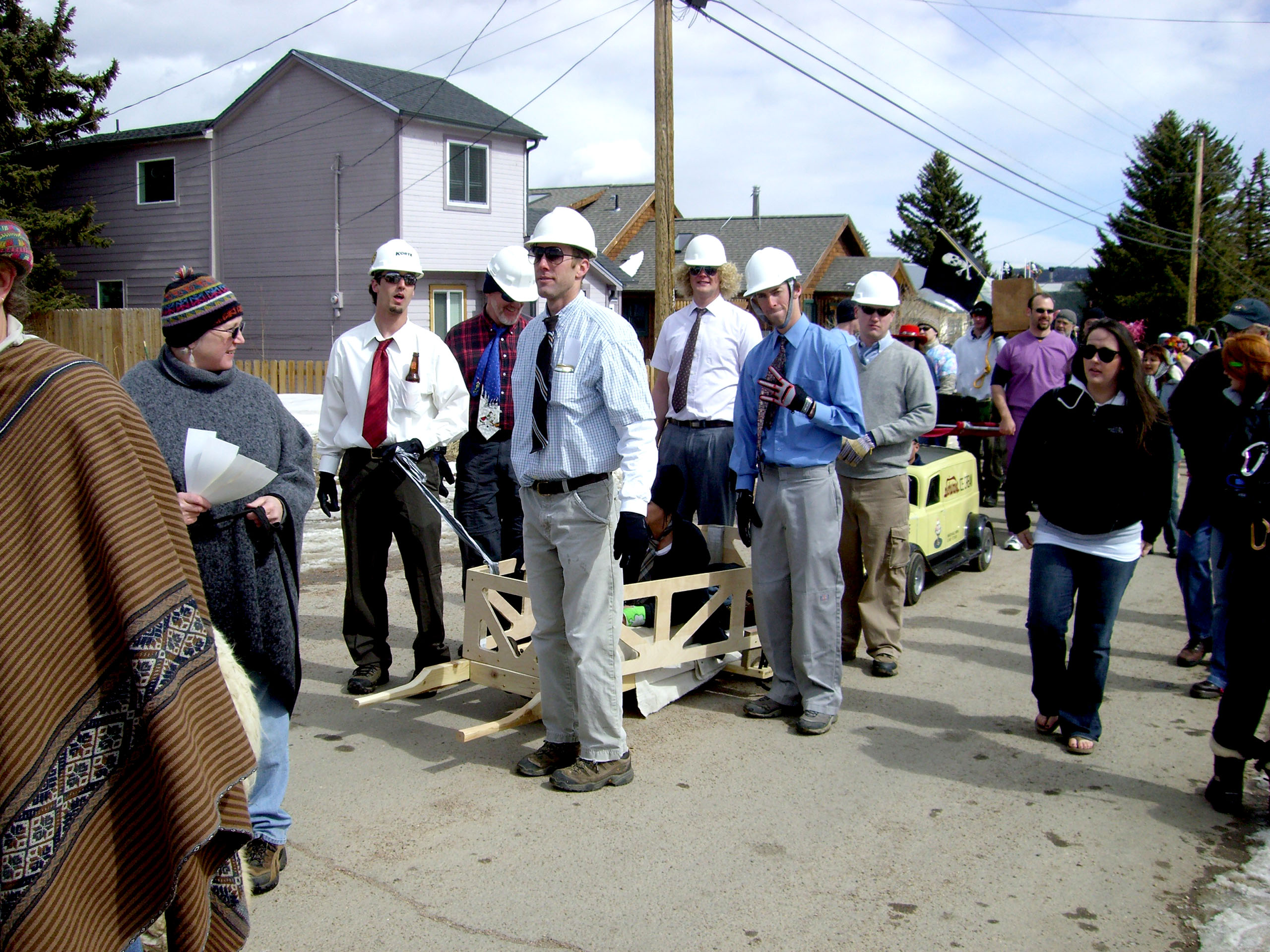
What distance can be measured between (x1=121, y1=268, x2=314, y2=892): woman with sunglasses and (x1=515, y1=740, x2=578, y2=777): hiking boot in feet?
4.59

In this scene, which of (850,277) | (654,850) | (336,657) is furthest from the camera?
(850,277)

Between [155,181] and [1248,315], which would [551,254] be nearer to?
[1248,315]

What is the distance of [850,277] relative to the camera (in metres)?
49.3

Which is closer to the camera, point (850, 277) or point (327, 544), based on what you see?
point (327, 544)

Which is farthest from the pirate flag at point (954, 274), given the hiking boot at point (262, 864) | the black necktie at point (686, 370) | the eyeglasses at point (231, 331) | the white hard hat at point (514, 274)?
the hiking boot at point (262, 864)

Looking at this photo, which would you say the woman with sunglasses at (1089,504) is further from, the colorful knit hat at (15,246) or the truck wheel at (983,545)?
the colorful knit hat at (15,246)

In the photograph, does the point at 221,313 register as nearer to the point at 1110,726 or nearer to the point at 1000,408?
the point at 1110,726

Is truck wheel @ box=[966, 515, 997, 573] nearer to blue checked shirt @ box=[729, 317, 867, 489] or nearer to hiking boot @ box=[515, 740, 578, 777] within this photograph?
blue checked shirt @ box=[729, 317, 867, 489]

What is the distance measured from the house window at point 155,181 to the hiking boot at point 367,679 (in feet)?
82.0

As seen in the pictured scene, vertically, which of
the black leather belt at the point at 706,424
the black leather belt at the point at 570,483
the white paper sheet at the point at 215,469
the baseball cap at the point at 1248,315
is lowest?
the black leather belt at the point at 570,483

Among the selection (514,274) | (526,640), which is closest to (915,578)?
(526,640)

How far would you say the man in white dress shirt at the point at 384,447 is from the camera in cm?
599

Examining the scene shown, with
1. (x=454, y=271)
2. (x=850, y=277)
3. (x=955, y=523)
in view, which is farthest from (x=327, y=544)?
(x=850, y=277)

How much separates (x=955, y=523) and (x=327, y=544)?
18.9ft
